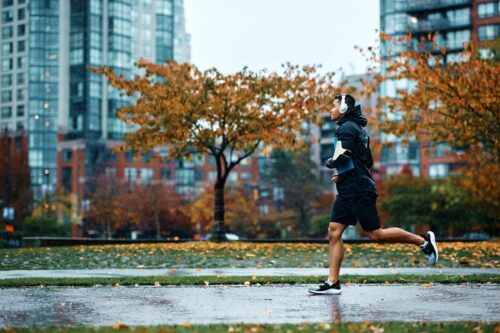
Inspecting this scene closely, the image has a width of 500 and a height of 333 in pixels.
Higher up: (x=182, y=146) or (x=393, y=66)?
(x=393, y=66)

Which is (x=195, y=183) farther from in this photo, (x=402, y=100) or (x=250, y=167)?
(x=402, y=100)

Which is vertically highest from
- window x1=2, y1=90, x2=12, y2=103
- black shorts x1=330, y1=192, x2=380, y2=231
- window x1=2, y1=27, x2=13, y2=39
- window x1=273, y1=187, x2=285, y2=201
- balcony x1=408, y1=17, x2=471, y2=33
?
window x1=2, y1=27, x2=13, y2=39

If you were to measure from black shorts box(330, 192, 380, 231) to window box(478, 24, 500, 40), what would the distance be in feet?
309

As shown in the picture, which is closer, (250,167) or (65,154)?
(65,154)

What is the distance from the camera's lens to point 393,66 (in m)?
30.3

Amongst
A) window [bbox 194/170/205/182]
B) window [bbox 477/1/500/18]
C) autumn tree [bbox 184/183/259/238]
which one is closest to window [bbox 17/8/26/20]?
window [bbox 194/170/205/182]

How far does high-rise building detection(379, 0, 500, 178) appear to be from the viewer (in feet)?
328

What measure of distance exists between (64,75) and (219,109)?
105696mm

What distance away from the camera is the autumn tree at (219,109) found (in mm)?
31688

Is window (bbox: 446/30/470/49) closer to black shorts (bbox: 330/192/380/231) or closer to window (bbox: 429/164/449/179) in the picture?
window (bbox: 429/164/449/179)

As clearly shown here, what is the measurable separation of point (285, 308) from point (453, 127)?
22.1 m

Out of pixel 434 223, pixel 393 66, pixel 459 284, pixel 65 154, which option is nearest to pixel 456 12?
pixel 434 223

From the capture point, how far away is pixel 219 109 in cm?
3180

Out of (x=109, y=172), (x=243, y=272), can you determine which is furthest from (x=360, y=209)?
(x=109, y=172)
